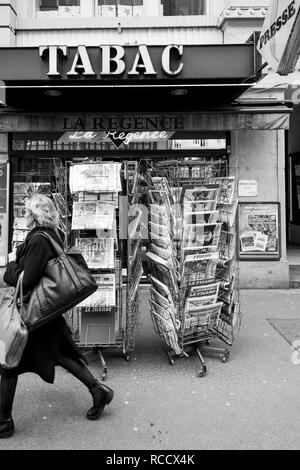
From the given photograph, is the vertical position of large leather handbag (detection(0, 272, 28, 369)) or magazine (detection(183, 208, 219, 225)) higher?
magazine (detection(183, 208, 219, 225))

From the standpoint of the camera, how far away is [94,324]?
4.90m

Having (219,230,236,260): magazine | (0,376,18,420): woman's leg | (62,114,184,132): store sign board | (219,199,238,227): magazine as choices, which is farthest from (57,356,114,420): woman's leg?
(62,114,184,132): store sign board

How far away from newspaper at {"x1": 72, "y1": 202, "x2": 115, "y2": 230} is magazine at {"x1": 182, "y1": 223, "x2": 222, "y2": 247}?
779 mm

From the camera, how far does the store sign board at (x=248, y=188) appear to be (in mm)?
8781

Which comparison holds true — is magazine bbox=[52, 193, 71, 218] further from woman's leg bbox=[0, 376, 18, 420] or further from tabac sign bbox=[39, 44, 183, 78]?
tabac sign bbox=[39, 44, 183, 78]

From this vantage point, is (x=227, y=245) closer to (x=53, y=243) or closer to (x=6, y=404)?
(x=53, y=243)

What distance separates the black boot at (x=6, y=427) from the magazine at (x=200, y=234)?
231 centimetres

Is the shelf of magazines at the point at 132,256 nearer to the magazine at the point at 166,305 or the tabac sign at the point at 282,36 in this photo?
the magazine at the point at 166,305

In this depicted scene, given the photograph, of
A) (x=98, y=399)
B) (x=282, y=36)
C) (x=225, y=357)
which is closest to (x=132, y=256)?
(x=225, y=357)

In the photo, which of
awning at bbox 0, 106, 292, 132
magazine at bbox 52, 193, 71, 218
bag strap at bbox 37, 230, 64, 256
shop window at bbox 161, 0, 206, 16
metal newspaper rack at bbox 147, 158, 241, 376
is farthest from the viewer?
shop window at bbox 161, 0, 206, 16

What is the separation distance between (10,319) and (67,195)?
6.49 ft

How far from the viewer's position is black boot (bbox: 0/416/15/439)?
11.1 ft

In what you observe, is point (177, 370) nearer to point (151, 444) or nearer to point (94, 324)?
point (94, 324)

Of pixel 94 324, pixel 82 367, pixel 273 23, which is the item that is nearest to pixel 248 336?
pixel 94 324
